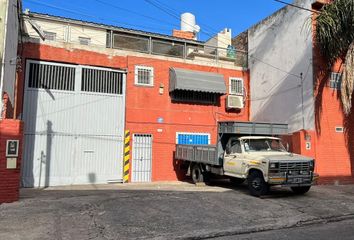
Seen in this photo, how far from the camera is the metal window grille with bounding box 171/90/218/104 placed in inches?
698

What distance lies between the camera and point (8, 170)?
395 inches

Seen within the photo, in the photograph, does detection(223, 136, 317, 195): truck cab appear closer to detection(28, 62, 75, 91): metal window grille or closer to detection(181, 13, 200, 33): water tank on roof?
detection(28, 62, 75, 91): metal window grille

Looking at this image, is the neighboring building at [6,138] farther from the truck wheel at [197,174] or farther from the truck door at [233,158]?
the truck wheel at [197,174]

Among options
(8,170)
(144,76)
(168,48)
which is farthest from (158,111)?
(8,170)

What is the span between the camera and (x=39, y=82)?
15234 mm

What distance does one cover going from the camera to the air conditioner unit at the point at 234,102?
61.1 feet

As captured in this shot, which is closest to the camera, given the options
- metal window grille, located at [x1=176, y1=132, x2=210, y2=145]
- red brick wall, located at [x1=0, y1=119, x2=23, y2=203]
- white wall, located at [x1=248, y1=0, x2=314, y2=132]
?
red brick wall, located at [x1=0, y1=119, x2=23, y2=203]

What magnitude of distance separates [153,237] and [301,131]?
33.8ft

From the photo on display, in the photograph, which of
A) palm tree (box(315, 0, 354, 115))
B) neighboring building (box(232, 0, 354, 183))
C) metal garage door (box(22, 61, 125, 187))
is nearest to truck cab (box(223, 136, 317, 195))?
neighboring building (box(232, 0, 354, 183))

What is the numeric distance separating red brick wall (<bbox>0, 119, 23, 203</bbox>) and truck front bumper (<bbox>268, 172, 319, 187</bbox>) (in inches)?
293

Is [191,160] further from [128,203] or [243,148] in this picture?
[128,203]

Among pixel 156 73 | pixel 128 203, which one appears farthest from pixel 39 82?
pixel 128 203

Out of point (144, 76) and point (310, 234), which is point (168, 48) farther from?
point (310, 234)

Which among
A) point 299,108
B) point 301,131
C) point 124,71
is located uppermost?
point 124,71
